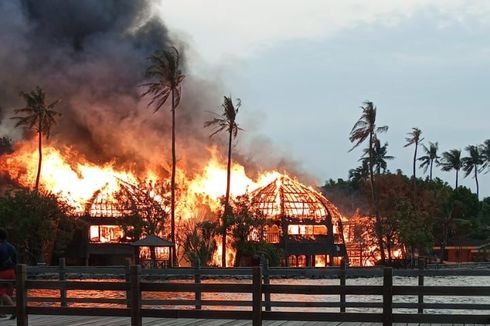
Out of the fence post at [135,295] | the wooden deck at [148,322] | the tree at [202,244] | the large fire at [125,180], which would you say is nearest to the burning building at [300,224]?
the large fire at [125,180]

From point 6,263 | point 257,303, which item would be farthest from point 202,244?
point 257,303

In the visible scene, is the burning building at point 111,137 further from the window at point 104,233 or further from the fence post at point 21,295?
the fence post at point 21,295

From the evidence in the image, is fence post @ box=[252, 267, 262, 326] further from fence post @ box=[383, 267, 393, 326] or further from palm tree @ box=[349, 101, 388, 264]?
palm tree @ box=[349, 101, 388, 264]


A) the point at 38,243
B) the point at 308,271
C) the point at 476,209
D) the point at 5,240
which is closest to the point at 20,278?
the point at 5,240

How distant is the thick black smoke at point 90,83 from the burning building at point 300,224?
13.4 m

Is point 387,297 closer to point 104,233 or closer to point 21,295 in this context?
point 21,295

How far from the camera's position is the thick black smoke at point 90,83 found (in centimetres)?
9650

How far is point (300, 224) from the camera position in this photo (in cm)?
8456

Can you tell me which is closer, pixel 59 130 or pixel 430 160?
pixel 59 130

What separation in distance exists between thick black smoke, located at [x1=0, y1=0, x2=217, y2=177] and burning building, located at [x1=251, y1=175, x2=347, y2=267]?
529 inches

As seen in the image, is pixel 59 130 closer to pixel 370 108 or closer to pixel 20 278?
pixel 370 108

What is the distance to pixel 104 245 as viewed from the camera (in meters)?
81.5

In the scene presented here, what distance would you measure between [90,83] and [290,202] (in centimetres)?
2916

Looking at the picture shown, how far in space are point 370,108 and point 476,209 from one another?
1522 inches
